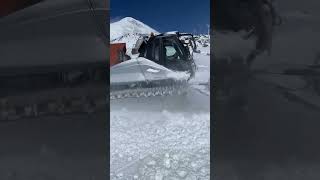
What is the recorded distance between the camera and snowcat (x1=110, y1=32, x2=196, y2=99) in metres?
3.44

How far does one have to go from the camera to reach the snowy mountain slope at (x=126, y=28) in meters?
3.37

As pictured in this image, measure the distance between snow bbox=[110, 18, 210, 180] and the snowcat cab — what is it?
0.27 feet

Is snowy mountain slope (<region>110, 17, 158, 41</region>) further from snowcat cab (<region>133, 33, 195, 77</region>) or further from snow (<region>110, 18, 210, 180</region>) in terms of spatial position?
snow (<region>110, 18, 210, 180</region>)

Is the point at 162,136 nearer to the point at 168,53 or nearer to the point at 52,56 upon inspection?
the point at 168,53

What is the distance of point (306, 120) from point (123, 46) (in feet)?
5.80

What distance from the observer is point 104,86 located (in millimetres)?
3477

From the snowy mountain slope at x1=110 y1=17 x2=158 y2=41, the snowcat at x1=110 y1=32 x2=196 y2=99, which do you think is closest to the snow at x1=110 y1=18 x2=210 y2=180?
the snowcat at x1=110 y1=32 x2=196 y2=99

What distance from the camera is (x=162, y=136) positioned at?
347 centimetres

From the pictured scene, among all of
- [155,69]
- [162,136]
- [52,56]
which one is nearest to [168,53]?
[155,69]

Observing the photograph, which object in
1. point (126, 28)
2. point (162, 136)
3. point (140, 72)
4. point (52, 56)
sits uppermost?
point (126, 28)

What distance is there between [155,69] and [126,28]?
0.44 meters

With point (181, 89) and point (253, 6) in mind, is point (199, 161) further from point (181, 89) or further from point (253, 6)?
point (253, 6)

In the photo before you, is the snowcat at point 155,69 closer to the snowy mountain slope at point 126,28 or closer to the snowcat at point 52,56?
the snowy mountain slope at point 126,28

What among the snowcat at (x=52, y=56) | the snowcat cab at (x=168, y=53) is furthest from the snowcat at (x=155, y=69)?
Answer: the snowcat at (x=52, y=56)
